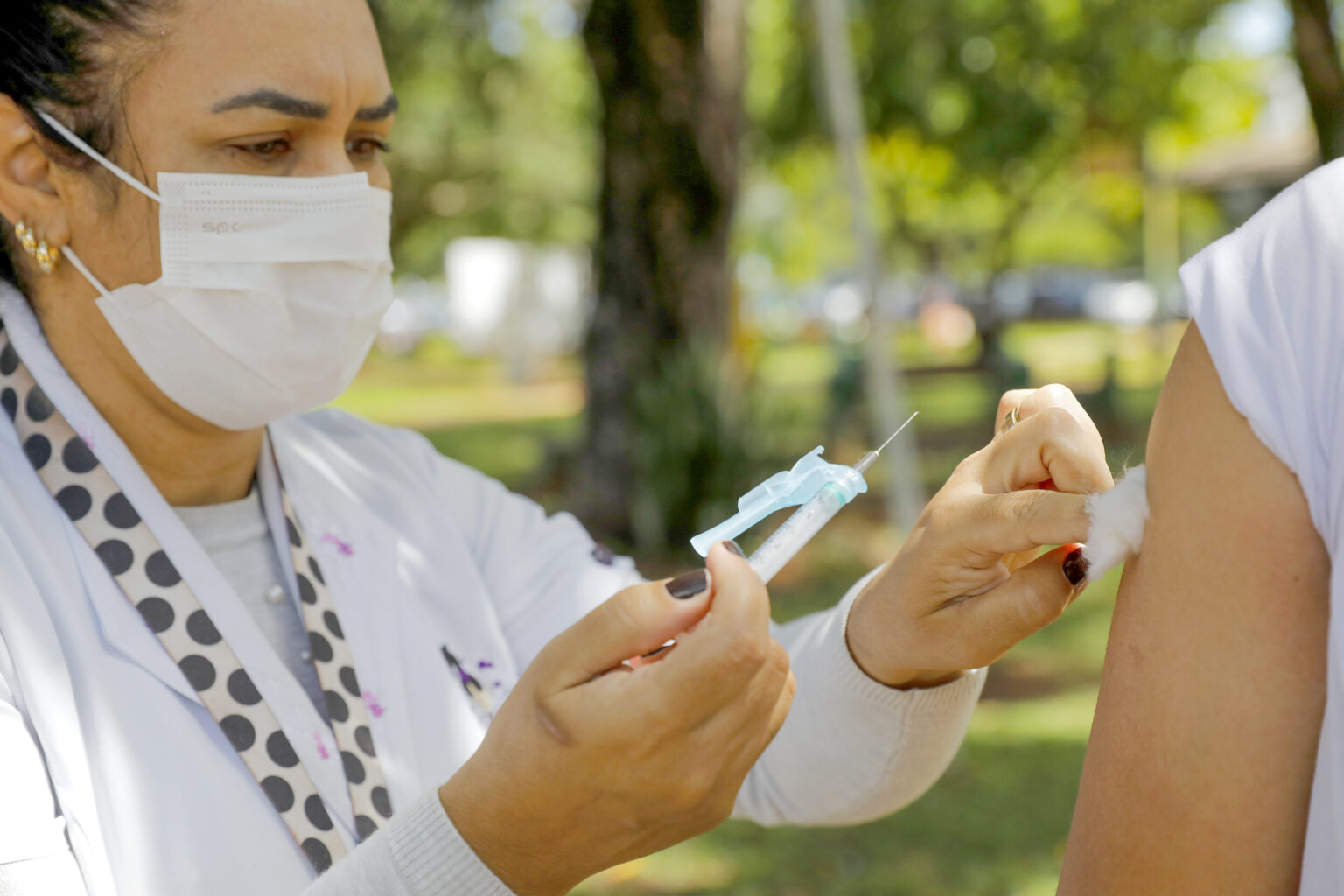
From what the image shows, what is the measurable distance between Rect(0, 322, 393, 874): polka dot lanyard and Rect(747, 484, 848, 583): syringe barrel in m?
0.61

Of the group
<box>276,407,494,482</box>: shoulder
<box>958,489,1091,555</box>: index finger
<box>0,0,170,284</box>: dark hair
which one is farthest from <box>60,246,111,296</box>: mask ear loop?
<box>958,489,1091,555</box>: index finger

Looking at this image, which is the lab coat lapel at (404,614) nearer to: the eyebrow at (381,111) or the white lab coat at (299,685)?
the white lab coat at (299,685)

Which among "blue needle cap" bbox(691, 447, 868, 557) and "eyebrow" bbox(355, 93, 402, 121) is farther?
"eyebrow" bbox(355, 93, 402, 121)

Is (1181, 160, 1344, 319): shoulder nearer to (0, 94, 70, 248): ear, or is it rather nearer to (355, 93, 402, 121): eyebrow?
(355, 93, 402, 121): eyebrow

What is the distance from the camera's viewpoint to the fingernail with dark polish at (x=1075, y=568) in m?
1.16

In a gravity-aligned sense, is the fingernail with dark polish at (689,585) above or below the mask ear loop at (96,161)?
below

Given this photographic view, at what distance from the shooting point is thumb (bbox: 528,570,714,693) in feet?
3.29

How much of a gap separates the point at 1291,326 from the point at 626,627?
575mm

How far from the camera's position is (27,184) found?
152cm

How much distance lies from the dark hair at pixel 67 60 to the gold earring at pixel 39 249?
11 centimetres

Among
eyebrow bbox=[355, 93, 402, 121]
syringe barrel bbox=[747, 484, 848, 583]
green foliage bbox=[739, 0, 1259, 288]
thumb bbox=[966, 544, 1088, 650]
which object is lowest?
green foliage bbox=[739, 0, 1259, 288]

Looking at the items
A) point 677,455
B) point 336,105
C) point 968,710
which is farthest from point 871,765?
point 677,455

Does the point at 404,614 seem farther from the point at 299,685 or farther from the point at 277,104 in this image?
the point at 277,104

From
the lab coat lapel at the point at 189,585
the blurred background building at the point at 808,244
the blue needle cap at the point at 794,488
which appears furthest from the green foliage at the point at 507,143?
the blue needle cap at the point at 794,488
